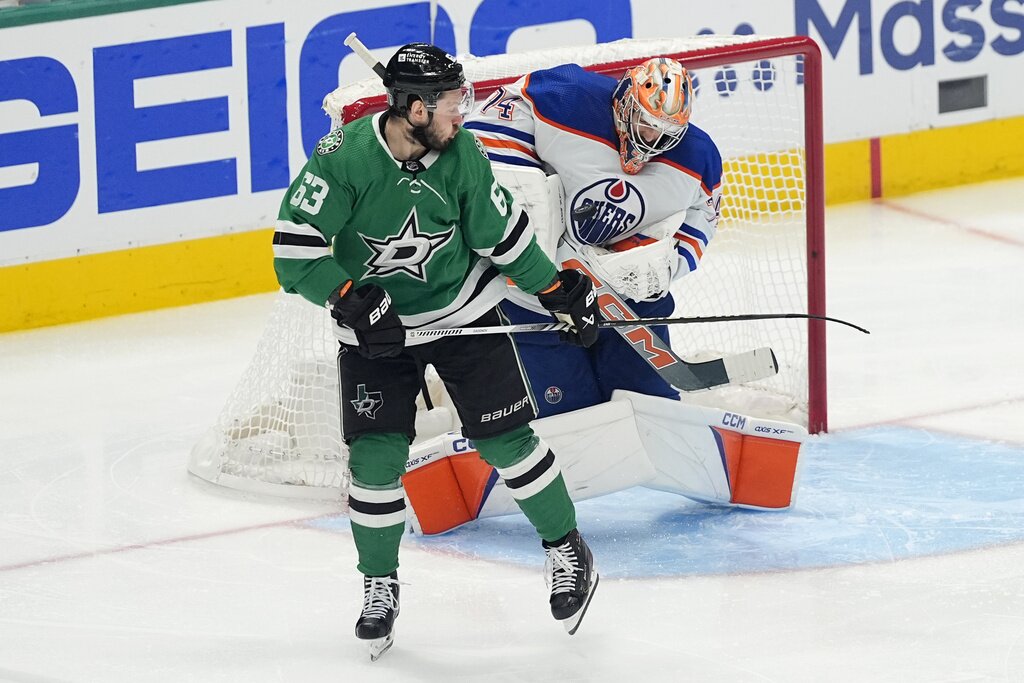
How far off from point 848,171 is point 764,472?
137 inches

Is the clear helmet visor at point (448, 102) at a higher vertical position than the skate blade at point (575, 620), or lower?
higher

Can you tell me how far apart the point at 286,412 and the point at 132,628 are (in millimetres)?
1063

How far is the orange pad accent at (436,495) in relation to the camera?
3.56 meters

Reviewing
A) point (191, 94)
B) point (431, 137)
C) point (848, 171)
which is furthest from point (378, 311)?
point (848, 171)

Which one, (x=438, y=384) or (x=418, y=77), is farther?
(x=438, y=384)

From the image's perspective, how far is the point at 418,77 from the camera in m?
2.76

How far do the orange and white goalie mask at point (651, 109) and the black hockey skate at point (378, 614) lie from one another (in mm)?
1106

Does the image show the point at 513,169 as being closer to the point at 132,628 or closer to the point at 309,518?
the point at 309,518

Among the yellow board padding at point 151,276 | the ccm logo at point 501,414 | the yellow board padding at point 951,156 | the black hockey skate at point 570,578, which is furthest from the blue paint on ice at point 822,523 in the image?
the yellow board padding at point 951,156

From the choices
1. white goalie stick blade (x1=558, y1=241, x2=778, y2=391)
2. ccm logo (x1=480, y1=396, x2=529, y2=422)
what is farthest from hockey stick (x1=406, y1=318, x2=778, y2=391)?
ccm logo (x1=480, y1=396, x2=529, y2=422)

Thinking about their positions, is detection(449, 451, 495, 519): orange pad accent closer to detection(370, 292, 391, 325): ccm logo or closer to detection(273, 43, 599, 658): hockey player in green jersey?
detection(273, 43, 599, 658): hockey player in green jersey

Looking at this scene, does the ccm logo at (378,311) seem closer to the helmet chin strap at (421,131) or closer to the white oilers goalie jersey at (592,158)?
the helmet chin strap at (421,131)

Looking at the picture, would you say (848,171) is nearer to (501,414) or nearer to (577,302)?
(577,302)

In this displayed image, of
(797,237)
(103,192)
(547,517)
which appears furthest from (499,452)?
(103,192)
